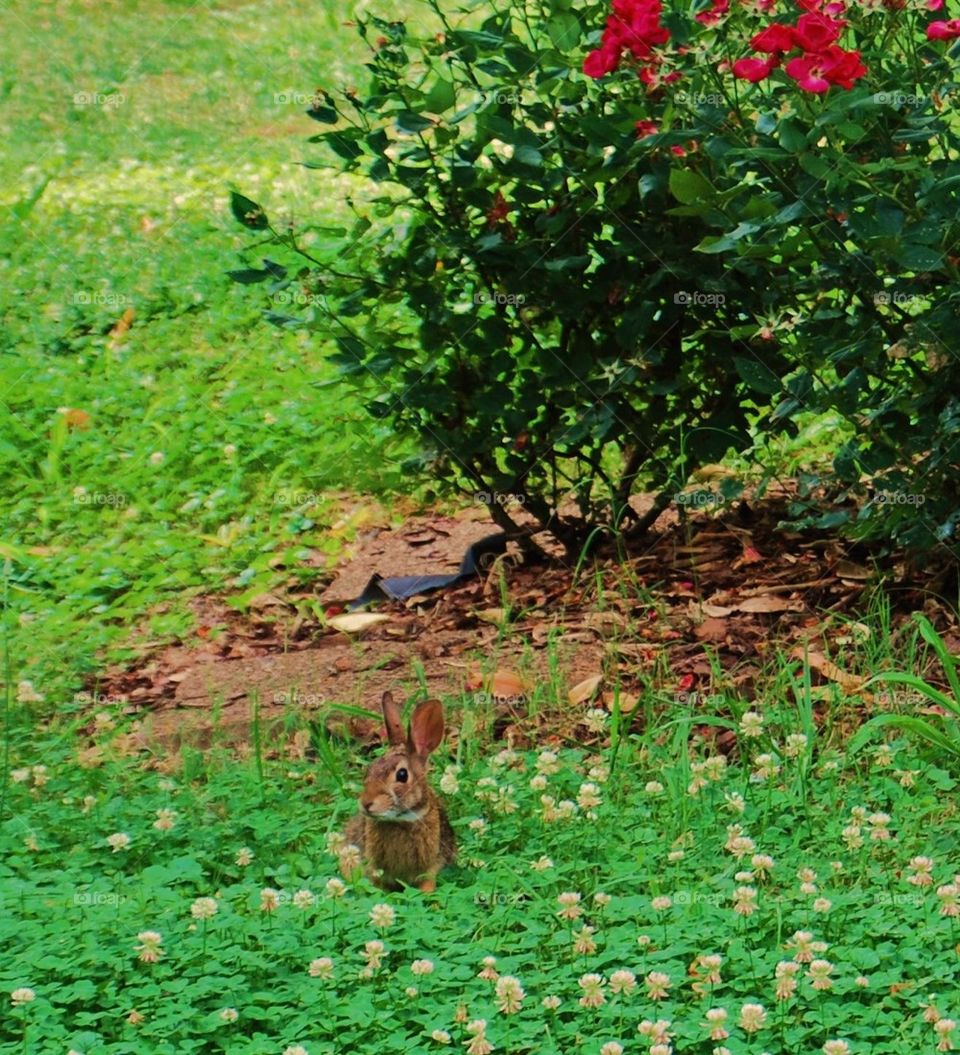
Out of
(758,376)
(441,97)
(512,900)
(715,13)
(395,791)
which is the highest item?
(715,13)

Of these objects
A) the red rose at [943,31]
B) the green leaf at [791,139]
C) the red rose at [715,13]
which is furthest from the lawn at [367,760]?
the red rose at [943,31]

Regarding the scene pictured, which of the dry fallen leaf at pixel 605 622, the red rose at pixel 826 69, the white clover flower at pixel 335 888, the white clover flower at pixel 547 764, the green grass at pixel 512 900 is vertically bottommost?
the green grass at pixel 512 900

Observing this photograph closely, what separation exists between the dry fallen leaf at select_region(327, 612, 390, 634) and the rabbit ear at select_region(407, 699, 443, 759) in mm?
2046

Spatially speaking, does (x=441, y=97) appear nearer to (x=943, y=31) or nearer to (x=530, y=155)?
(x=530, y=155)

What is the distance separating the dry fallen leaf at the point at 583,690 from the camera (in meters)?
5.56

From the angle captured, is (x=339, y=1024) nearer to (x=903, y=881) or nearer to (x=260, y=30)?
(x=903, y=881)

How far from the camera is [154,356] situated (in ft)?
28.5

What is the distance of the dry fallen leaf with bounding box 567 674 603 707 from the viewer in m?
5.56

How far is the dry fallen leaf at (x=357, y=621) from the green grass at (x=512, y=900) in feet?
3.51

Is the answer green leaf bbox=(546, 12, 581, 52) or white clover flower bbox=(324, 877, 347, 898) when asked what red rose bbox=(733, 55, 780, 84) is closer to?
green leaf bbox=(546, 12, 581, 52)

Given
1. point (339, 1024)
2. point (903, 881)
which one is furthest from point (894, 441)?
point (339, 1024)

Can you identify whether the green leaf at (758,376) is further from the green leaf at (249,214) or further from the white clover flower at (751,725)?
the green leaf at (249,214)

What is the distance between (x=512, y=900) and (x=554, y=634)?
182 centimetres

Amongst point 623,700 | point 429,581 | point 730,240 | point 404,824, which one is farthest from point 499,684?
point 730,240
